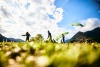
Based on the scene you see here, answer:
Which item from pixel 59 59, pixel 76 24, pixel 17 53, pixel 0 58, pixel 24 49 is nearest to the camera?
pixel 59 59

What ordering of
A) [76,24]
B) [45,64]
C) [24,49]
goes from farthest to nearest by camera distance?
[76,24], [24,49], [45,64]

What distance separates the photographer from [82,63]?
4.46ft

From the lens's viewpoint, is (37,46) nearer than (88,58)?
No

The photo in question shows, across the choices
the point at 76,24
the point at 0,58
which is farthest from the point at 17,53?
the point at 76,24

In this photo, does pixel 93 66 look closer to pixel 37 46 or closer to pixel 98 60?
pixel 98 60

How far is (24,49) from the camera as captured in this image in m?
2.56

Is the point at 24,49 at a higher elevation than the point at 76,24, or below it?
below

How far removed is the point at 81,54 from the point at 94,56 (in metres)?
0.12

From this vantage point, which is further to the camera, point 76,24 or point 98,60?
point 76,24

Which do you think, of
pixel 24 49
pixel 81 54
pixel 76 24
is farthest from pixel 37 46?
pixel 76 24

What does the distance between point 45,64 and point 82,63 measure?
30 cm

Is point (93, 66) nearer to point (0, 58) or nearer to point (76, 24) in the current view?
point (0, 58)

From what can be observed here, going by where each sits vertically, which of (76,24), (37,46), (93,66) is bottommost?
(93,66)

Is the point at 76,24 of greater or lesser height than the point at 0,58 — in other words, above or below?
above
